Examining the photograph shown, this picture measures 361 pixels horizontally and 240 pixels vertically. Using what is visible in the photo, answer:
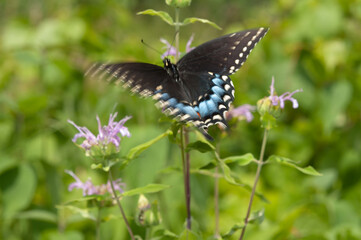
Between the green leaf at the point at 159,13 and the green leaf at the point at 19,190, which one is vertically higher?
the green leaf at the point at 159,13

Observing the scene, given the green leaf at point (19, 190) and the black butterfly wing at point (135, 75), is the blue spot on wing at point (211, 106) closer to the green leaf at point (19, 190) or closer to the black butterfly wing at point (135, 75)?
the black butterfly wing at point (135, 75)

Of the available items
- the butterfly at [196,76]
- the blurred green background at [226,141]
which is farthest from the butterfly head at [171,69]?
the blurred green background at [226,141]

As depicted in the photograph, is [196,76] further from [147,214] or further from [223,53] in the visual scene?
[147,214]

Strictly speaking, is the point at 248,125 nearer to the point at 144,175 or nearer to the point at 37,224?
the point at 144,175

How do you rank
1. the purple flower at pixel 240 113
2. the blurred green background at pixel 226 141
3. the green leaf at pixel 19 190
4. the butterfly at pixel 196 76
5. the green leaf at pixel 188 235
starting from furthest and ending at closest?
the blurred green background at pixel 226 141 → the green leaf at pixel 19 190 → the purple flower at pixel 240 113 → the butterfly at pixel 196 76 → the green leaf at pixel 188 235

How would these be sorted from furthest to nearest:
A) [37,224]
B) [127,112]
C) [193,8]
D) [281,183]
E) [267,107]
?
[193,8]
[281,183]
[127,112]
[37,224]
[267,107]

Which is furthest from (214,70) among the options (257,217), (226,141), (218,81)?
(226,141)

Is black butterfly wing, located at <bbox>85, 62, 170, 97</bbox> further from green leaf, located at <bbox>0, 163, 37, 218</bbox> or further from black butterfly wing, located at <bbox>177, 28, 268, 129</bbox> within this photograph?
green leaf, located at <bbox>0, 163, 37, 218</bbox>

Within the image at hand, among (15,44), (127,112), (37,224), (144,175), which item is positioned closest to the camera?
(144,175)

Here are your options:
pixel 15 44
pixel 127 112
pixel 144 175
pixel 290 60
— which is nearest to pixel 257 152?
pixel 290 60
